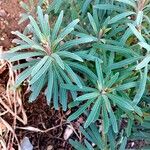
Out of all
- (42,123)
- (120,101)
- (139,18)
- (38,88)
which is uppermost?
(139,18)

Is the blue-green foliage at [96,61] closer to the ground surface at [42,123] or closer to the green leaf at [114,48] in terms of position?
the green leaf at [114,48]

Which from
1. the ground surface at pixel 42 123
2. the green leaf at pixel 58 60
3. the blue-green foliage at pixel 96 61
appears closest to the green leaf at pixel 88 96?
the blue-green foliage at pixel 96 61

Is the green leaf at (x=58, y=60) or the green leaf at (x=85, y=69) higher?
the green leaf at (x=58, y=60)

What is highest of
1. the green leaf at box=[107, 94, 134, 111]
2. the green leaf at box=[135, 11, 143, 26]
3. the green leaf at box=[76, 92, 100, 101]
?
the green leaf at box=[135, 11, 143, 26]

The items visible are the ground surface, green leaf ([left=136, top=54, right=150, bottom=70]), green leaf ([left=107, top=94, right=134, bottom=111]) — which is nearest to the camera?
green leaf ([left=136, top=54, right=150, bottom=70])

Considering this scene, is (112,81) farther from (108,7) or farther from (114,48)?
(108,7)

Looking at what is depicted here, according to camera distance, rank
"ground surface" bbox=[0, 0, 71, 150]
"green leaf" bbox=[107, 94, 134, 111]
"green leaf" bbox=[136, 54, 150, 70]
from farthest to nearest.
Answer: "ground surface" bbox=[0, 0, 71, 150] → "green leaf" bbox=[107, 94, 134, 111] → "green leaf" bbox=[136, 54, 150, 70]

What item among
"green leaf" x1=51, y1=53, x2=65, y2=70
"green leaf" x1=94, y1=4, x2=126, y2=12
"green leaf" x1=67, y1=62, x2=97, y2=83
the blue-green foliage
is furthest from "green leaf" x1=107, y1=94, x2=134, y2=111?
"green leaf" x1=94, y1=4, x2=126, y2=12

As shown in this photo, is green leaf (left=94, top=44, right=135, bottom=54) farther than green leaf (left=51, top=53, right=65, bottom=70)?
Yes

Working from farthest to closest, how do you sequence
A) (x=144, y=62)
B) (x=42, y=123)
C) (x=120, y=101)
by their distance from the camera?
1. (x=42, y=123)
2. (x=120, y=101)
3. (x=144, y=62)

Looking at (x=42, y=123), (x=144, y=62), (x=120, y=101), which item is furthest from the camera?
(x=42, y=123)

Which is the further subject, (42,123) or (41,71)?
(42,123)

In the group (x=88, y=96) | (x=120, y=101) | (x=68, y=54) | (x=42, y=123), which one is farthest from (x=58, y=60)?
(x=42, y=123)

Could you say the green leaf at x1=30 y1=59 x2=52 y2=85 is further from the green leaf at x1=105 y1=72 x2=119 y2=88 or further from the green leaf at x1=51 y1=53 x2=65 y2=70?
the green leaf at x1=105 y1=72 x2=119 y2=88
